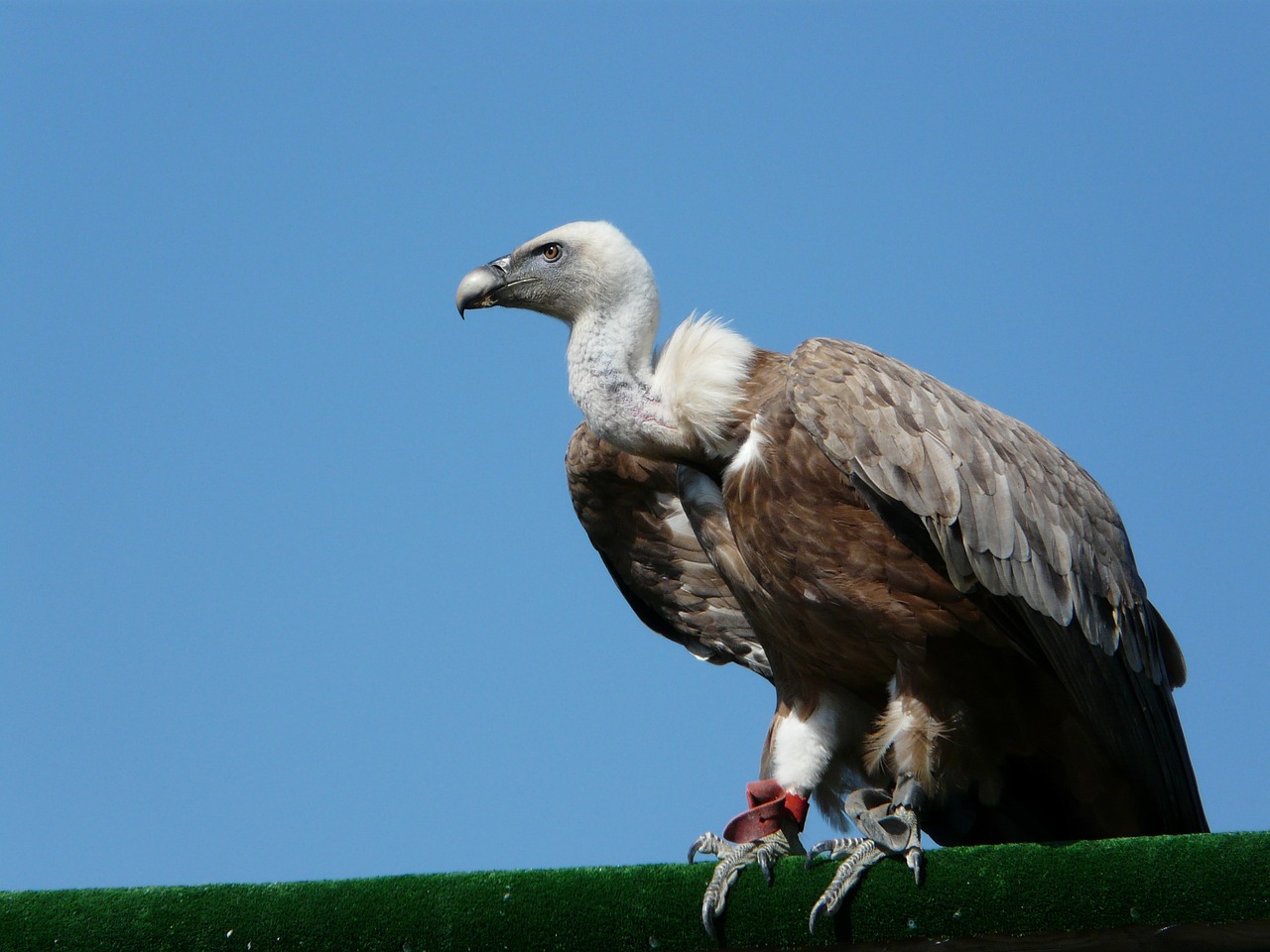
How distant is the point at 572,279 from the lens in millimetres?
5473

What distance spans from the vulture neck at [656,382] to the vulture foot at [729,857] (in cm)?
127

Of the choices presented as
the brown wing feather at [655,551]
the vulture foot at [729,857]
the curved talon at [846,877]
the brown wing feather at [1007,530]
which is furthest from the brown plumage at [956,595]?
the curved talon at [846,877]

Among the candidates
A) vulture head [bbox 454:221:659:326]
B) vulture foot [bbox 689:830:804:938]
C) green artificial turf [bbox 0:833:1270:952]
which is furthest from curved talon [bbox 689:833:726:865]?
vulture head [bbox 454:221:659:326]

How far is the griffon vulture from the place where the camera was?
4.66 m

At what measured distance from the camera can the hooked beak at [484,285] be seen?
5.59 metres

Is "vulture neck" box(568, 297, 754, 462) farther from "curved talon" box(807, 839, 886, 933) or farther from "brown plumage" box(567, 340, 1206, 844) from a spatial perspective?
"curved talon" box(807, 839, 886, 933)

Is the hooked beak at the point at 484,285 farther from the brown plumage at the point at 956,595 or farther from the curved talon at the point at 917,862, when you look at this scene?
the curved talon at the point at 917,862

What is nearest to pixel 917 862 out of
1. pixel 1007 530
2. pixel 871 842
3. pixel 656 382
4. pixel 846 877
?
Answer: pixel 846 877

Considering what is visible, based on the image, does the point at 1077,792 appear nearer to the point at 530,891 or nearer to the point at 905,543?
the point at 905,543

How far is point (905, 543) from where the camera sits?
15.4 feet

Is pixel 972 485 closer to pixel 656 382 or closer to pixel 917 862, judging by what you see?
pixel 656 382

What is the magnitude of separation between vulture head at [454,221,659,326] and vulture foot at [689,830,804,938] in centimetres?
186

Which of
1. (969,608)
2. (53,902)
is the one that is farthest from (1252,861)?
(53,902)

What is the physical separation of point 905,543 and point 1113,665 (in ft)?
2.71
